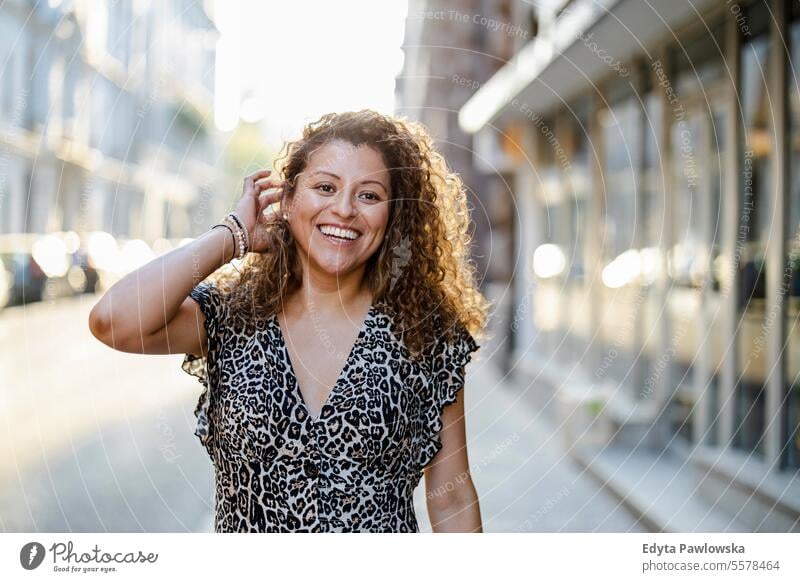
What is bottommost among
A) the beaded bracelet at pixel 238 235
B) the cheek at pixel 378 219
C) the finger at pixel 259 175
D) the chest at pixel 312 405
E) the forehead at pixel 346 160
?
the chest at pixel 312 405

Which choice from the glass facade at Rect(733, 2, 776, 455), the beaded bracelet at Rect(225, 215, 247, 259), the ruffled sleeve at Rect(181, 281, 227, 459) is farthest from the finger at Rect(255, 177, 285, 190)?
the glass facade at Rect(733, 2, 776, 455)

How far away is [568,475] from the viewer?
19.6 feet

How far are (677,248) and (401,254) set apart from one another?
3.98 m

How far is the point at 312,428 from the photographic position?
1942 millimetres

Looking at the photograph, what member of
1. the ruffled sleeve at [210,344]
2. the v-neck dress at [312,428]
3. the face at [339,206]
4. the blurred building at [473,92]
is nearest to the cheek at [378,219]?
the face at [339,206]

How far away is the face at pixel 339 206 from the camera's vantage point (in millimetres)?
2012

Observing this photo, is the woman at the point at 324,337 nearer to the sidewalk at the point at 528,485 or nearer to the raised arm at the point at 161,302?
the raised arm at the point at 161,302

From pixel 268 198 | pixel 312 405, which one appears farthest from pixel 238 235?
pixel 312 405

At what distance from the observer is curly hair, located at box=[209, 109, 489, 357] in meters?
2.05

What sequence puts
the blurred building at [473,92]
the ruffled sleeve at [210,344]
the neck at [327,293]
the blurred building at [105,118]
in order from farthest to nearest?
1. the blurred building at [473,92]
2. the blurred building at [105,118]
3. the neck at [327,293]
4. the ruffled sleeve at [210,344]

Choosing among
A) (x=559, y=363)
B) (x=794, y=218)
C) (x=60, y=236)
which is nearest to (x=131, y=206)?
(x=60, y=236)

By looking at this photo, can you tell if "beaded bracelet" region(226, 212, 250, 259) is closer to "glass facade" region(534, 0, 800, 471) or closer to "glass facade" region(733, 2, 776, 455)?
"glass facade" region(534, 0, 800, 471)

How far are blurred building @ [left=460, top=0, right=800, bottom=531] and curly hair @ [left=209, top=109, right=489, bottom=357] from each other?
6.88 feet
